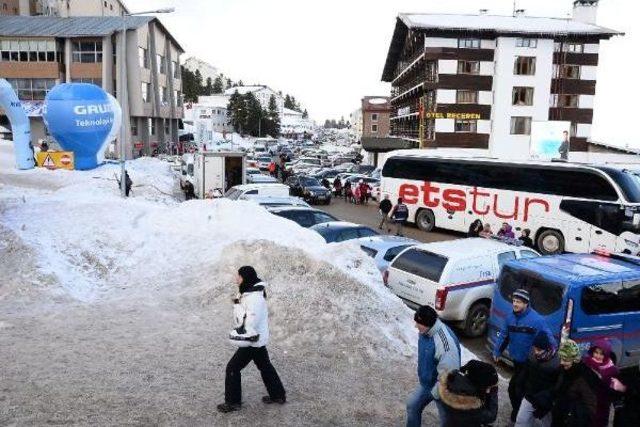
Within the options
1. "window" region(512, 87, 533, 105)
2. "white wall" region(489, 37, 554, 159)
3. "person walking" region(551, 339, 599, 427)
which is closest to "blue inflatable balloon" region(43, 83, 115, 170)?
"white wall" region(489, 37, 554, 159)

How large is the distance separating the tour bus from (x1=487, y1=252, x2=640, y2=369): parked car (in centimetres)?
681

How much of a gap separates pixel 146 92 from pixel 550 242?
160 ft

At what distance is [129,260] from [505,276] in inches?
306

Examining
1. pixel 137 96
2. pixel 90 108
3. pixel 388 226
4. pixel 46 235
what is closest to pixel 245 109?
pixel 137 96

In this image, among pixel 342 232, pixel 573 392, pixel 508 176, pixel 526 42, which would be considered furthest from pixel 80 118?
pixel 526 42

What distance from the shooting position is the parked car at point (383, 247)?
13.9m

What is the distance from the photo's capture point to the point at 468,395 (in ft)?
16.6

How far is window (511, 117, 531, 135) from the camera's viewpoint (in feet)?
163

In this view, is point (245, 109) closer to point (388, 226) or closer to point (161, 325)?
point (388, 226)

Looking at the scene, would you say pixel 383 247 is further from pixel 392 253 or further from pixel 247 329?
pixel 247 329

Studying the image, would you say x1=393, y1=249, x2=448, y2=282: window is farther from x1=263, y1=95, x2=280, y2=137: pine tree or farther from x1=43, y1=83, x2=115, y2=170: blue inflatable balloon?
x1=263, y1=95, x2=280, y2=137: pine tree

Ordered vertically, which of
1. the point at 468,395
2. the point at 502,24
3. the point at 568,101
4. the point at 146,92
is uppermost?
the point at 502,24

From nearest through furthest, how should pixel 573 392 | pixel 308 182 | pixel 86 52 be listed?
pixel 573 392 < pixel 308 182 < pixel 86 52

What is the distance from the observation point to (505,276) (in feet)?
32.2
